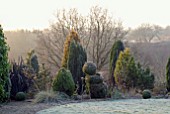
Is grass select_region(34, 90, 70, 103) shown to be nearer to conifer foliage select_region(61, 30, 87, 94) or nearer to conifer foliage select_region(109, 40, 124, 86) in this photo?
conifer foliage select_region(61, 30, 87, 94)

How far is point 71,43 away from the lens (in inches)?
464

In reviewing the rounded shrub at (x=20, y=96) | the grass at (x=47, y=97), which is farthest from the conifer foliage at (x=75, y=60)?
the rounded shrub at (x=20, y=96)

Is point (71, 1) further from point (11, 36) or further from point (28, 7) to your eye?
point (11, 36)

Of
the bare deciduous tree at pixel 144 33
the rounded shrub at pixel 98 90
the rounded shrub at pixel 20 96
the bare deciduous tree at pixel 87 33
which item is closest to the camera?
the rounded shrub at pixel 20 96

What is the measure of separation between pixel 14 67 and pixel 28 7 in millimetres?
6863

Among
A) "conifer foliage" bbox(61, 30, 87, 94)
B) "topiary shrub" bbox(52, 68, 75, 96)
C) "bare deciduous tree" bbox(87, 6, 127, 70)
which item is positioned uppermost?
"bare deciduous tree" bbox(87, 6, 127, 70)

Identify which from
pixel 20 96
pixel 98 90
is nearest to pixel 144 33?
pixel 98 90

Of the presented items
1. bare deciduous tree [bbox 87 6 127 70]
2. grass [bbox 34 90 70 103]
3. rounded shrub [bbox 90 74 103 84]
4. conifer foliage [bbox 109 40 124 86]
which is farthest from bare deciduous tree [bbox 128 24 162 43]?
grass [bbox 34 90 70 103]

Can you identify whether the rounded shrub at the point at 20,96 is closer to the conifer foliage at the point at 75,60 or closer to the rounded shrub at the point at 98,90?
the rounded shrub at the point at 98,90

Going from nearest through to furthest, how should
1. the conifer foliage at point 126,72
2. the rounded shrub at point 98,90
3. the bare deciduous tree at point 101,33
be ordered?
the rounded shrub at point 98,90, the conifer foliage at point 126,72, the bare deciduous tree at point 101,33

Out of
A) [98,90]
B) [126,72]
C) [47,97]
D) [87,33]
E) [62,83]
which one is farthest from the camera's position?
[87,33]

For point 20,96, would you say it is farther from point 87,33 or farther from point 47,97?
point 87,33

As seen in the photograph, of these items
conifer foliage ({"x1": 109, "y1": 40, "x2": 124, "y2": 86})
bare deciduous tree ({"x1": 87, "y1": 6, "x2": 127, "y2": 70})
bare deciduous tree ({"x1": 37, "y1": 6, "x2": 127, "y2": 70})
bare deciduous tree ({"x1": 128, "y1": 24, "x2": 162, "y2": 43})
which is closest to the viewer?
conifer foliage ({"x1": 109, "y1": 40, "x2": 124, "y2": 86})

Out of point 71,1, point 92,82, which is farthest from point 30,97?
point 71,1
